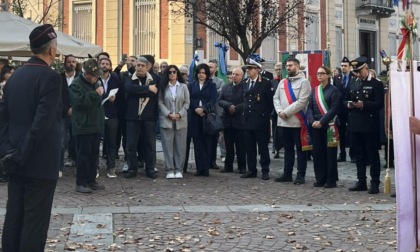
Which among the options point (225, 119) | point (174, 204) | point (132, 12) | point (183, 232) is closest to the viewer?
point (183, 232)

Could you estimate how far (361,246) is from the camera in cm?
703

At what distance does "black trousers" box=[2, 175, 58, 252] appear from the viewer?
537 cm

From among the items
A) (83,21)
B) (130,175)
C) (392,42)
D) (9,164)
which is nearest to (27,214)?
(9,164)

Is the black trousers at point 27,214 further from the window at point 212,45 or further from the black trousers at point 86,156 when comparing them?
the window at point 212,45

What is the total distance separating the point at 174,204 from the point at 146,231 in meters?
1.76

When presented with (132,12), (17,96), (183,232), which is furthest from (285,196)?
(132,12)

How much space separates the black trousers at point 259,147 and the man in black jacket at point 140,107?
5.80 ft

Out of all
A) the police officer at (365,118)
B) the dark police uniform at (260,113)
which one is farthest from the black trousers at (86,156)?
the police officer at (365,118)

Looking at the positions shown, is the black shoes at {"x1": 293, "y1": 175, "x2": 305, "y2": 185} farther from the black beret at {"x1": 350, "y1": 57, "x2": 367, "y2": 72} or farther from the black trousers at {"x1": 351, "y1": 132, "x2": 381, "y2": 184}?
the black beret at {"x1": 350, "y1": 57, "x2": 367, "y2": 72}

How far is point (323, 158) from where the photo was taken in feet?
36.4

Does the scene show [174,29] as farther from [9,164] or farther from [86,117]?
[9,164]

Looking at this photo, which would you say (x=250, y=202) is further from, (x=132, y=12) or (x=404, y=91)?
(x=132, y=12)

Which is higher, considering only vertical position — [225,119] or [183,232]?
[225,119]

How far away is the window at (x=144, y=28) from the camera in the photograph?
31141 mm
